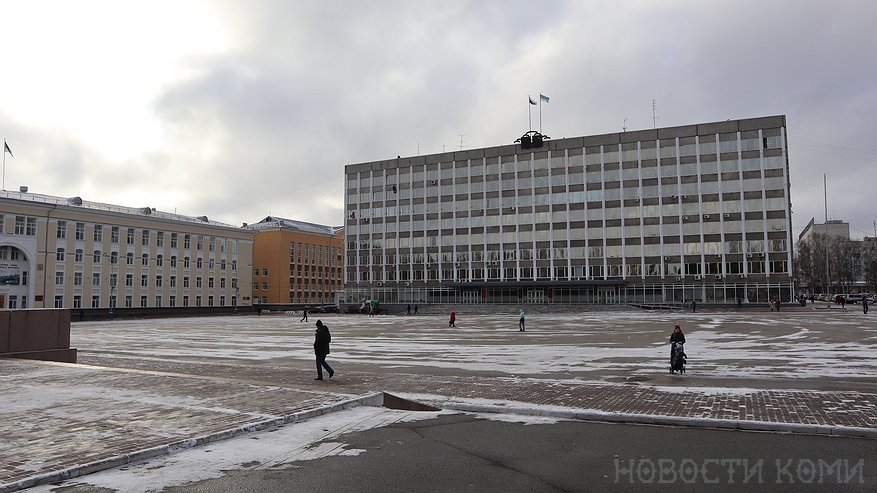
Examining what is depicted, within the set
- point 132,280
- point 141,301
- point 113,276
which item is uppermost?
point 113,276

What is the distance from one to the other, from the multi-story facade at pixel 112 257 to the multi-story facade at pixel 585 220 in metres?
23.1

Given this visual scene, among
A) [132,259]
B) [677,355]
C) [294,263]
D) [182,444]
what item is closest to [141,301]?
[132,259]

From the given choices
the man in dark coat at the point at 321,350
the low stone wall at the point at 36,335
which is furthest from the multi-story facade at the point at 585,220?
the man in dark coat at the point at 321,350

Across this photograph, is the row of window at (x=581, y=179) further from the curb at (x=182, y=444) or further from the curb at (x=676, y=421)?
the curb at (x=182, y=444)

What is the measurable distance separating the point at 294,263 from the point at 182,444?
342ft

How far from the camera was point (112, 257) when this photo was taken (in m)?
75.9

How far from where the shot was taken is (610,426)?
9305 mm

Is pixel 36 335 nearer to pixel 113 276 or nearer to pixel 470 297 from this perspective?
pixel 113 276

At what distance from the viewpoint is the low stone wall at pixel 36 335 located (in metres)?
18.6

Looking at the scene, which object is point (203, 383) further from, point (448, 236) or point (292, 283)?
point (292, 283)

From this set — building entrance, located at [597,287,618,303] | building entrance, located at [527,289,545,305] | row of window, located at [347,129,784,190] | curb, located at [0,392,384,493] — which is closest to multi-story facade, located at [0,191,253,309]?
row of window, located at [347,129,784,190]

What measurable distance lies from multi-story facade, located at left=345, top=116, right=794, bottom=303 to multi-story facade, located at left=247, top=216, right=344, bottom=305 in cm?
1078

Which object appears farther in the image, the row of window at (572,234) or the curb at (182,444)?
the row of window at (572,234)

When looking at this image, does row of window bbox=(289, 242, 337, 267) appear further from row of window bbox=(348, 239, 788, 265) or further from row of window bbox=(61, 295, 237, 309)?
row of window bbox=(61, 295, 237, 309)
